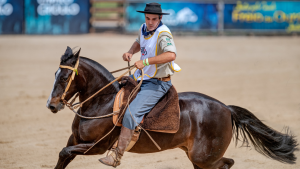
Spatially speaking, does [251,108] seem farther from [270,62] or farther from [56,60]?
[56,60]

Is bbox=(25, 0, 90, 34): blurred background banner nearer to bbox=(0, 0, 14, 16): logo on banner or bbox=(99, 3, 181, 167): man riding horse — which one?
bbox=(0, 0, 14, 16): logo on banner

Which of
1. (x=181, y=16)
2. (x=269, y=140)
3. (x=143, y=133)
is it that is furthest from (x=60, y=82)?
(x=181, y=16)

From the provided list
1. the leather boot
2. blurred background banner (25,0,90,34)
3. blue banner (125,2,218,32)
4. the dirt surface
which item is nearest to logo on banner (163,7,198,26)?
blue banner (125,2,218,32)

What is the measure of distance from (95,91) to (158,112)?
0.81 meters

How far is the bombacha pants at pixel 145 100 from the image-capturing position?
414cm

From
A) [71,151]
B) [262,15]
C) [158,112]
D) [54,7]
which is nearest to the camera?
[71,151]

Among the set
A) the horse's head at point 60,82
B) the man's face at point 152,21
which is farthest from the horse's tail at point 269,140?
the horse's head at point 60,82

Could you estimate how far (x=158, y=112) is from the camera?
432cm

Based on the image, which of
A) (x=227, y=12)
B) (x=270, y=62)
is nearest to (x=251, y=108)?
(x=270, y=62)

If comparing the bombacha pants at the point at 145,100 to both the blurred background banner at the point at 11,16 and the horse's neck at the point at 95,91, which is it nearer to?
the horse's neck at the point at 95,91

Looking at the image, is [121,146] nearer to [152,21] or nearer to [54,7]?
[152,21]

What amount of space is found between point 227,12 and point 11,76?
35.7 ft

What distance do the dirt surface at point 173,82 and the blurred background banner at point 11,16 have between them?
44 cm

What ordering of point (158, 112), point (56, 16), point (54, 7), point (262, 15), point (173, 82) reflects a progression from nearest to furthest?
point (158, 112)
point (173, 82)
point (54, 7)
point (56, 16)
point (262, 15)
